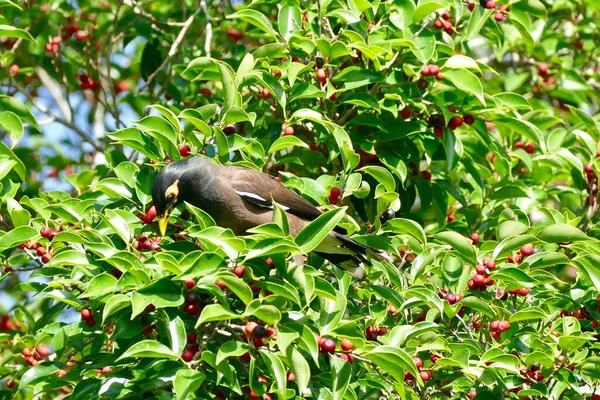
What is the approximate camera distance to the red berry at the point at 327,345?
327cm

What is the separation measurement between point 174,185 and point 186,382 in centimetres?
116

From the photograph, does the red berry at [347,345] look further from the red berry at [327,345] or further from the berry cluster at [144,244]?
the berry cluster at [144,244]

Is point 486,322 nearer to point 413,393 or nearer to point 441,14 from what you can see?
point 413,393

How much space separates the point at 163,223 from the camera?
12.4ft

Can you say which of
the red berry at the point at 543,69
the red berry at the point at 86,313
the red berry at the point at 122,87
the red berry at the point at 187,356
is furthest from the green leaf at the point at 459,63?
the red berry at the point at 122,87

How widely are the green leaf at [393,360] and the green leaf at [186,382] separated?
652 millimetres

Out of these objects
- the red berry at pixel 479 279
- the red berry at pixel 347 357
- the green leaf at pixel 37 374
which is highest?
the red berry at pixel 347 357

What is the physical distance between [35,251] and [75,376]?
718mm

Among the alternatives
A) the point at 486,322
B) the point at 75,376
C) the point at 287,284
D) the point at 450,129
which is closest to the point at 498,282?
the point at 486,322

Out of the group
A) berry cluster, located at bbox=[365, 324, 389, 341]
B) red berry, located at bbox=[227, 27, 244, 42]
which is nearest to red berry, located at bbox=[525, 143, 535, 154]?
berry cluster, located at bbox=[365, 324, 389, 341]

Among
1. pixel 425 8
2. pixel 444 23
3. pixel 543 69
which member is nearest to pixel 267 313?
pixel 425 8

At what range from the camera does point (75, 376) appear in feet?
11.6

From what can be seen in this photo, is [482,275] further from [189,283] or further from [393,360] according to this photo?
[189,283]

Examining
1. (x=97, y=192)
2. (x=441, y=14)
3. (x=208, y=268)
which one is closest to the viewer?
(x=208, y=268)
